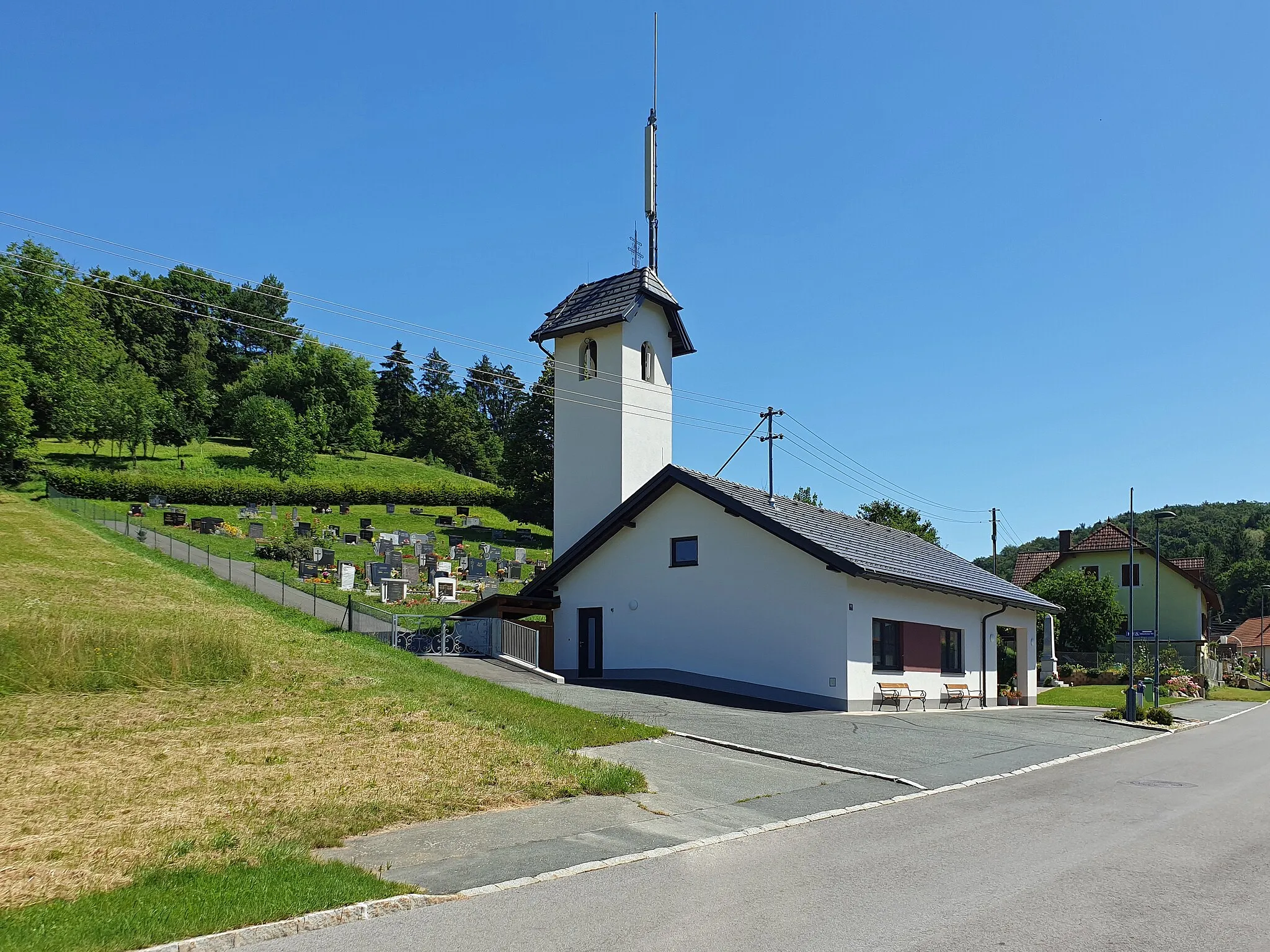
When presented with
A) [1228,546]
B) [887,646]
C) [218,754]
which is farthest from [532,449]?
[1228,546]

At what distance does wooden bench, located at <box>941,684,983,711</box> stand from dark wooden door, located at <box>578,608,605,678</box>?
32.5 ft

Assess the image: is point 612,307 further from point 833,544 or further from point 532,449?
point 532,449

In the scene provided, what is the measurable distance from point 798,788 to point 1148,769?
6915mm

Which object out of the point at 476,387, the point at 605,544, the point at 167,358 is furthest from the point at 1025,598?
the point at 476,387

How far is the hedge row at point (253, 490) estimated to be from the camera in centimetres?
5266

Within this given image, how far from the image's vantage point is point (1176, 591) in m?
59.1

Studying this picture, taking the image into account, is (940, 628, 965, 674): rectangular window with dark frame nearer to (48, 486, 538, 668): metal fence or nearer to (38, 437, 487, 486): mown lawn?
(48, 486, 538, 668): metal fence

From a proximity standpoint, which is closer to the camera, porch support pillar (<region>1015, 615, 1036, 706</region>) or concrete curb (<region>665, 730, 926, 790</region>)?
concrete curb (<region>665, 730, 926, 790</region>)

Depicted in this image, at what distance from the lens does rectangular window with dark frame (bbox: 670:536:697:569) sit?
25859mm

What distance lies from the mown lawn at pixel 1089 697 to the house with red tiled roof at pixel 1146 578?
16.0m

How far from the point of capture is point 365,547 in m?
46.8

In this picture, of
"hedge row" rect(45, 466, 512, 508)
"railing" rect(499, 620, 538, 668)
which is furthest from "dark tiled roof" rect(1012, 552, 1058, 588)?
"railing" rect(499, 620, 538, 668)

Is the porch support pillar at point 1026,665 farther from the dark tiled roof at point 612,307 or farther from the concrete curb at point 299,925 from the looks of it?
the concrete curb at point 299,925

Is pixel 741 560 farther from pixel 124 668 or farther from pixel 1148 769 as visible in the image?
pixel 124 668
